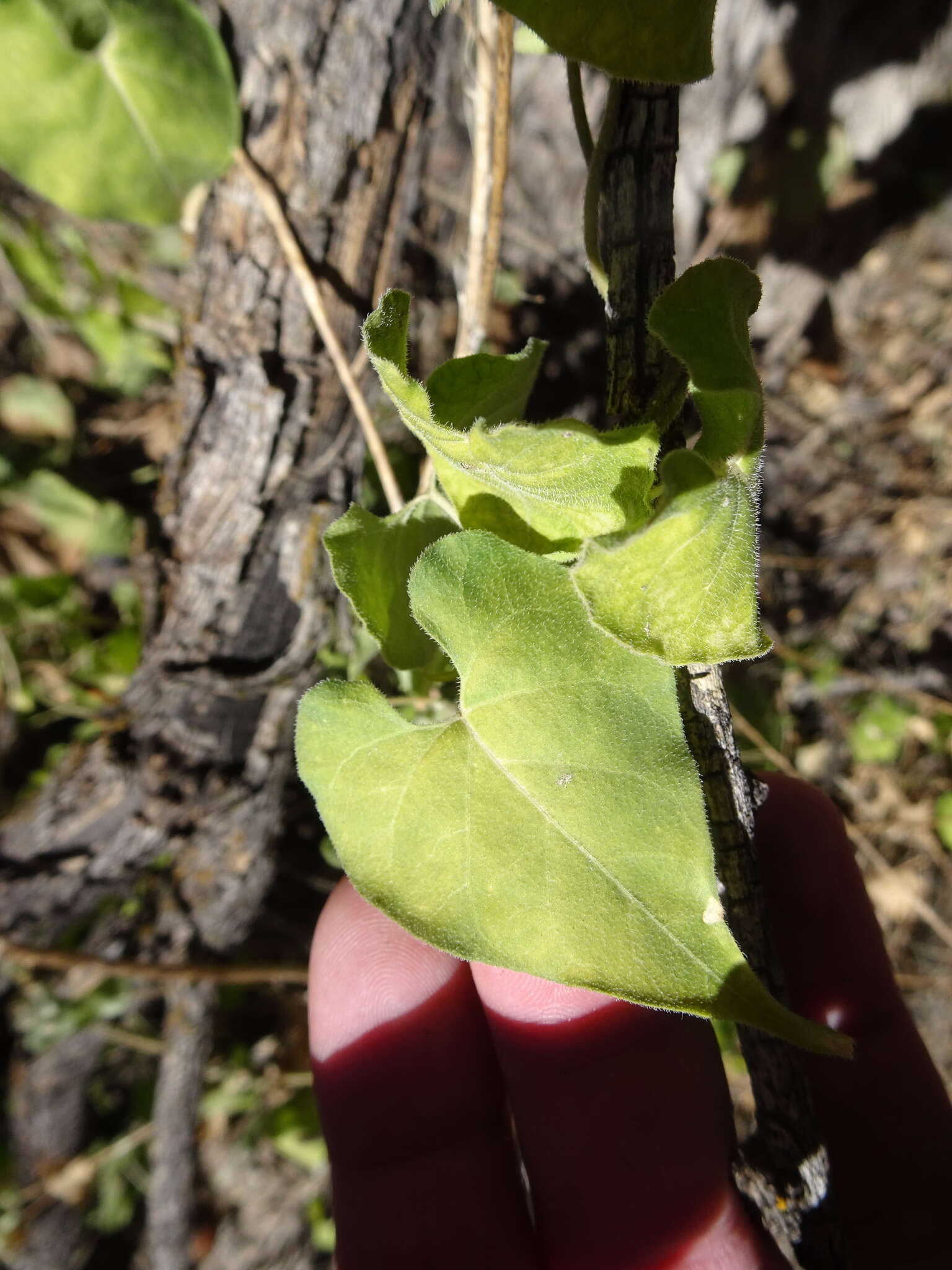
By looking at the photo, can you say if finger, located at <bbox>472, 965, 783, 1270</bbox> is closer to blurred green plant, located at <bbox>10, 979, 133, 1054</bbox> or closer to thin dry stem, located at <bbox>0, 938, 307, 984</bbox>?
thin dry stem, located at <bbox>0, 938, 307, 984</bbox>

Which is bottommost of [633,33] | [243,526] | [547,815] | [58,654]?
[58,654]

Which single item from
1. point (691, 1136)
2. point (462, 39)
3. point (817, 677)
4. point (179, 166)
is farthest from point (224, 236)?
point (817, 677)

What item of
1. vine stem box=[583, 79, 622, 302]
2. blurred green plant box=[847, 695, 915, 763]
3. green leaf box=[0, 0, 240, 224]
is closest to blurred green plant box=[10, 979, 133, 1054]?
green leaf box=[0, 0, 240, 224]

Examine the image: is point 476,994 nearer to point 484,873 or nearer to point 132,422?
point 484,873

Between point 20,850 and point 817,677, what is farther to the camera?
point 817,677

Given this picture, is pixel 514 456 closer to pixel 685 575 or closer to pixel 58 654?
pixel 685 575

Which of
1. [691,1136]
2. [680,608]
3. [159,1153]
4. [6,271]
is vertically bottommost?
[159,1153]

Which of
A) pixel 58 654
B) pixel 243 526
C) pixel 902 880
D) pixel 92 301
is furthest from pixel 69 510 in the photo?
pixel 902 880
